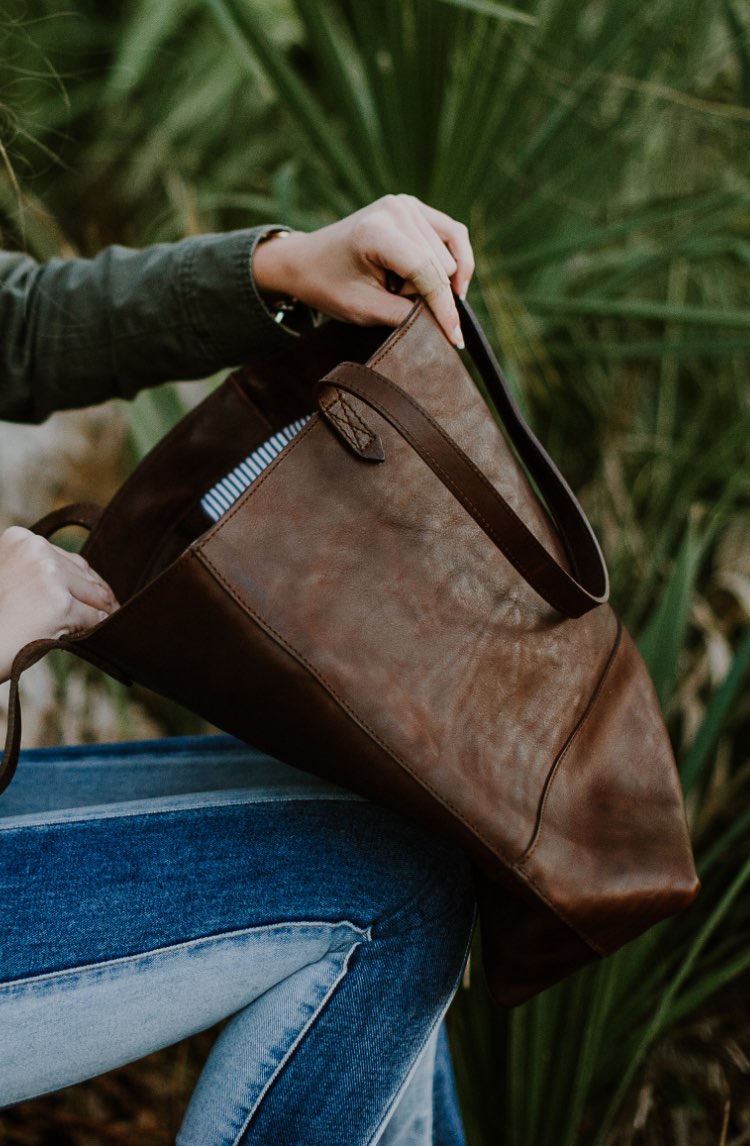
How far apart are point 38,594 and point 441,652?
236 mm

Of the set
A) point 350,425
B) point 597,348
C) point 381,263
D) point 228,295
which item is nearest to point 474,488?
point 350,425

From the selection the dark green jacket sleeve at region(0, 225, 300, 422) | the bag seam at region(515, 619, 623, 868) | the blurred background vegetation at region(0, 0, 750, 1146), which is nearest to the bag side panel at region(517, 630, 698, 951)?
the bag seam at region(515, 619, 623, 868)

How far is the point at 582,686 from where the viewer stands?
0.59 meters

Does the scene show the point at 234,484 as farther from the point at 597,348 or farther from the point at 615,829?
the point at 597,348

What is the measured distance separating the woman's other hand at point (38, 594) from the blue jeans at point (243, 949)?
4.5 inches

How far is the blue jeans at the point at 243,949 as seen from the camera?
20.4 inches

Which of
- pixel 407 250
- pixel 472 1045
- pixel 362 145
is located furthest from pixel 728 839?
pixel 362 145

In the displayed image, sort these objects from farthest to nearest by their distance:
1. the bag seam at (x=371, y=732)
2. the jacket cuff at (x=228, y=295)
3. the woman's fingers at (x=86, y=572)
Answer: the jacket cuff at (x=228, y=295) < the woman's fingers at (x=86, y=572) < the bag seam at (x=371, y=732)

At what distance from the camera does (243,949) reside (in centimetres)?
55

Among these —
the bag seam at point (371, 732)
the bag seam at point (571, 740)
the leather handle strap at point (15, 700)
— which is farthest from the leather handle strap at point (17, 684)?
the bag seam at point (571, 740)

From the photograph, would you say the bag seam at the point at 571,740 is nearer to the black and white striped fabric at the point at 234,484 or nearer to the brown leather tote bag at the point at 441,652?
the brown leather tote bag at the point at 441,652

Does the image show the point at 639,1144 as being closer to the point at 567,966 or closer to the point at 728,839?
the point at 728,839

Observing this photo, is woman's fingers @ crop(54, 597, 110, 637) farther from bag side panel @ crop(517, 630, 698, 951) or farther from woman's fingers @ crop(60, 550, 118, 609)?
bag side panel @ crop(517, 630, 698, 951)

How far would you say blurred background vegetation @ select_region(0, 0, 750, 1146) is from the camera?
797mm
